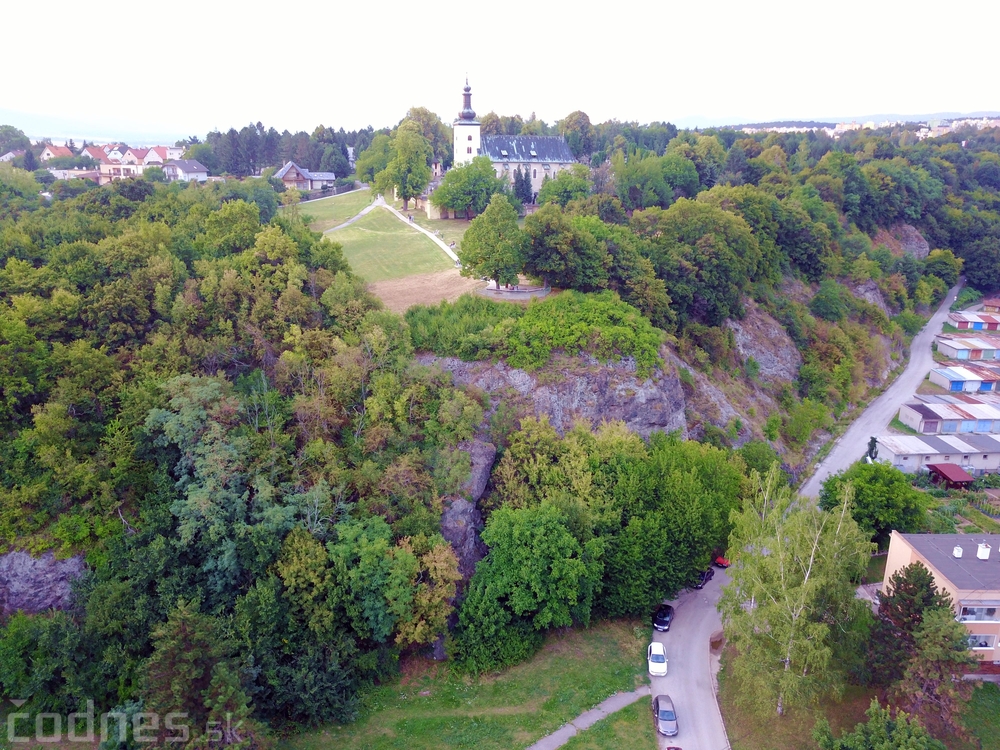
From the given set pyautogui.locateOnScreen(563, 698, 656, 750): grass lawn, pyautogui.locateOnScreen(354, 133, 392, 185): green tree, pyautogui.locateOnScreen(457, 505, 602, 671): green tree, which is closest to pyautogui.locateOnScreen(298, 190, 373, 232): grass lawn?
pyautogui.locateOnScreen(354, 133, 392, 185): green tree

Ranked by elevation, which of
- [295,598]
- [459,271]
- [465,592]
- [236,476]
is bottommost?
[465,592]

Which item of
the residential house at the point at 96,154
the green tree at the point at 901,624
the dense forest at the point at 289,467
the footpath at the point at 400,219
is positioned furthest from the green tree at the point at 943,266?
the residential house at the point at 96,154

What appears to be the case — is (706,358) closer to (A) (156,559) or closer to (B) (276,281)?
(B) (276,281)

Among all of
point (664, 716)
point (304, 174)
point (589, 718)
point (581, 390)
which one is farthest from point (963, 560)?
point (304, 174)

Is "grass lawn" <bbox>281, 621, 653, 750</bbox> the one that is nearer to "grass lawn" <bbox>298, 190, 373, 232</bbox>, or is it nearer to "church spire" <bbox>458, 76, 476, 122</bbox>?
"grass lawn" <bbox>298, 190, 373, 232</bbox>

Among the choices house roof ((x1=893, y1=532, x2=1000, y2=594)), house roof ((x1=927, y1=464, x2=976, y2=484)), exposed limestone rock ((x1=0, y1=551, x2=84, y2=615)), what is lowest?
house roof ((x1=927, y1=464, x2=976, y2=484))

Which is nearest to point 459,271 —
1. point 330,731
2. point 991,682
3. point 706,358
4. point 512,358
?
point 512,358

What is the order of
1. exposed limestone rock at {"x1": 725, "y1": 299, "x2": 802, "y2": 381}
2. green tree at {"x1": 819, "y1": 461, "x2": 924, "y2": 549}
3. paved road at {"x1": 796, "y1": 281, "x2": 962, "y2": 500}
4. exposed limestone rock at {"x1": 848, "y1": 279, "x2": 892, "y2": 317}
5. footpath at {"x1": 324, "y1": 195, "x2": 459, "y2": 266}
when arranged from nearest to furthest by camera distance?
1. green tree at {"x1": 819, "y1": 461, "x2": 924, "y2": 549}
2. paved road at {"x1": 796, "y1": 281, "x2": 962, "y2": 500}
3. footpath at {"x1": 324, "y1": 195, "x2": 459, "y2": 266}
4. exposed limestone rock at {"x1": 725, "y1": 299, "x2": 802, "y2": 381}
5. exposed limestone rock at {"x1": 848, "y1": 279, "x2": 892, "y2": 317}

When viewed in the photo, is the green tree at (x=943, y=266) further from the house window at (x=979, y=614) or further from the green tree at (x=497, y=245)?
the house window at (x=979, y=614)
